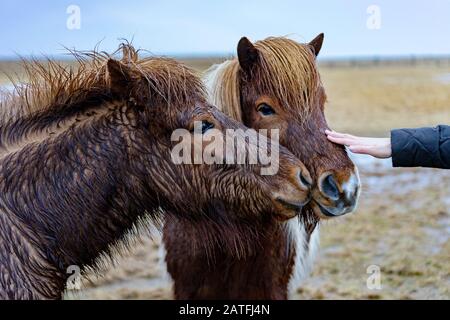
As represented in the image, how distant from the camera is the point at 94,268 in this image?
299 centimetres

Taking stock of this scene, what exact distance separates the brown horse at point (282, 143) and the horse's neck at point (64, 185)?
0.59 metres

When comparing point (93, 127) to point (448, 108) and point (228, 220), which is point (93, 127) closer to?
point (228, 220)

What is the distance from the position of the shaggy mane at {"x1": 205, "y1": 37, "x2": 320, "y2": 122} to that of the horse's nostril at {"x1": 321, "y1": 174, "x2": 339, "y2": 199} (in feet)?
1.32

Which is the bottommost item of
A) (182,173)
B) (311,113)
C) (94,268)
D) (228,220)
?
(94,268)

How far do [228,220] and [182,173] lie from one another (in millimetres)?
382

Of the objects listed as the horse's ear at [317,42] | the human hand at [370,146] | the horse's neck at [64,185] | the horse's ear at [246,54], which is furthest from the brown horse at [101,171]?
the horse's ear at [317,42]

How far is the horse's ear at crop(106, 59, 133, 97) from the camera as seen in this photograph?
8.74ft

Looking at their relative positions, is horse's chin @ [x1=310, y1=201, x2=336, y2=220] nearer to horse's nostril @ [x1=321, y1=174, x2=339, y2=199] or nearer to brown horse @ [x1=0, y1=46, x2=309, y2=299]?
horse's nostril @ [x1=321, y1=174, x2=339, y2=199]

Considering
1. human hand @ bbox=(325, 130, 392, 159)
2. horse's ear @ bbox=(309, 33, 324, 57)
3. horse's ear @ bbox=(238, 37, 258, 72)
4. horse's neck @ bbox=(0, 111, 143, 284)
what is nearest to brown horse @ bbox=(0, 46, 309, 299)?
horse's neck @ bbox=(0, 111, 143, 284)

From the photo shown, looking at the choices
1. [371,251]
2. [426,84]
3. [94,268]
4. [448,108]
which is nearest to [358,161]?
[371,251]

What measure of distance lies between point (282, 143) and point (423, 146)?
766 millimetres

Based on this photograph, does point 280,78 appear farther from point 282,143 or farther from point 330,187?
point 330,187

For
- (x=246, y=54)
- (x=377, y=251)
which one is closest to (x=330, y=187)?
(x=246, y=54)

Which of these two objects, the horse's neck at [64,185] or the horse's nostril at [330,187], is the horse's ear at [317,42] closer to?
the horse's nostril at [330,187]
